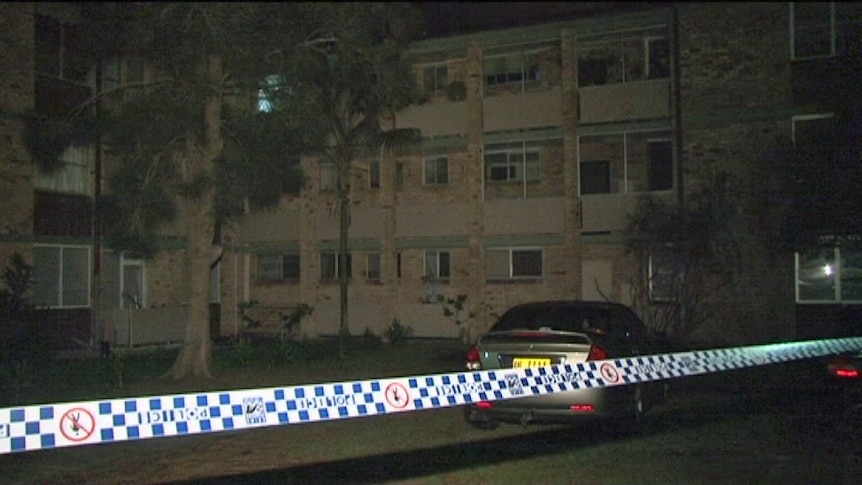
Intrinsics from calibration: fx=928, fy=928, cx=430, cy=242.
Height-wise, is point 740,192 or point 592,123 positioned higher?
point 592,123

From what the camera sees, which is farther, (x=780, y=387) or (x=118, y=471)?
(x=780, y=387)

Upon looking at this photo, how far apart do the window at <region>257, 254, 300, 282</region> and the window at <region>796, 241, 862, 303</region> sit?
1502cm

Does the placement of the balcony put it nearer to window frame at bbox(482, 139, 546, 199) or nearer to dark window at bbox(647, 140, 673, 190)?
dark window at bbox(647, 140, 673, 190)

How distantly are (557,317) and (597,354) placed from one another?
1.50 metres

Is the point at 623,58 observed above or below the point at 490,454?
above

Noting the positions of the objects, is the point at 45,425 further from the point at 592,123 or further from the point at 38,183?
the point at 592,123

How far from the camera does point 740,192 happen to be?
21.9m

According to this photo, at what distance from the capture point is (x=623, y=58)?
81.5ft

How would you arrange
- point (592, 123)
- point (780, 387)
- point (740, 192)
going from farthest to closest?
1. point (592, 123)
2. point (740, 192)
3. point (780, 387)

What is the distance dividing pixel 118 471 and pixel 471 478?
3.36 m

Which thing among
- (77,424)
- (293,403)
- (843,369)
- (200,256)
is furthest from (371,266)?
(77,424)

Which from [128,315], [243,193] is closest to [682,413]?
[243,193]

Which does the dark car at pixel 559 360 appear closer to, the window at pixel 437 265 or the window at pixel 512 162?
the window at pixel 512 162

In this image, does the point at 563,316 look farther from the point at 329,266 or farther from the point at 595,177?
the point at 329,266
